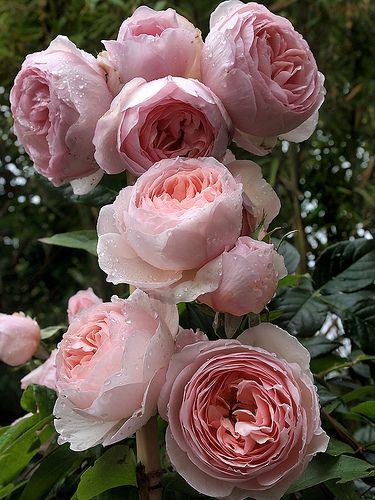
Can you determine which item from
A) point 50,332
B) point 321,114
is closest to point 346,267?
point 50,332

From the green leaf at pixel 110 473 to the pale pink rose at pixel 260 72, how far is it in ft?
0.64

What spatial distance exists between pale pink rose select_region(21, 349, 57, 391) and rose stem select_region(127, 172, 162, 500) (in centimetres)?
13

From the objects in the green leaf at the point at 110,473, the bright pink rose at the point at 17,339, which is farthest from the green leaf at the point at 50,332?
the green leaf at the point at 110,473

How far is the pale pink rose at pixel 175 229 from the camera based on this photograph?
0.30m

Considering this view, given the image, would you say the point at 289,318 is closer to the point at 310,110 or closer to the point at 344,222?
the point at 310,110

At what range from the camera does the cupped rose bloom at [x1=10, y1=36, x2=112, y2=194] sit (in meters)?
0.35

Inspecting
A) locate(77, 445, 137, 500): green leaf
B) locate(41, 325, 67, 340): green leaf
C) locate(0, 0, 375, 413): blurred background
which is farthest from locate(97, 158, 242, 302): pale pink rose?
locate(0, 0, 375, 413): blurred background

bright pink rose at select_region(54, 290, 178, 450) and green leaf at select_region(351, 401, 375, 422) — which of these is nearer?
bright pink rose at select_region(54, 290, 178, 450)

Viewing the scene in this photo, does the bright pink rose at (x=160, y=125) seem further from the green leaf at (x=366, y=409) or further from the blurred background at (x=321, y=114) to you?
the blurred background at (x=321, y=114)

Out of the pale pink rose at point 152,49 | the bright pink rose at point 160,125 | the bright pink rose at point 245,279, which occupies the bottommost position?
the bright pink rose at point 245,279

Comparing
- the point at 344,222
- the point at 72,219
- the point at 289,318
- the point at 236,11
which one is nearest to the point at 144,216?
the point at 236,11

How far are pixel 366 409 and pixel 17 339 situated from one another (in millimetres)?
255

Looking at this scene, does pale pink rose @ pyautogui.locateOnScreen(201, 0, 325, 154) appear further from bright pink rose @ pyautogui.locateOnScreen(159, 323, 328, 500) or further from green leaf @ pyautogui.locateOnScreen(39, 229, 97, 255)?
green leaf @ pyautogui.locateOnScreen(39, 229, 97, 255)

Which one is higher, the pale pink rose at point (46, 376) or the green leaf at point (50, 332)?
the pale pink rose at point (46, 376)
